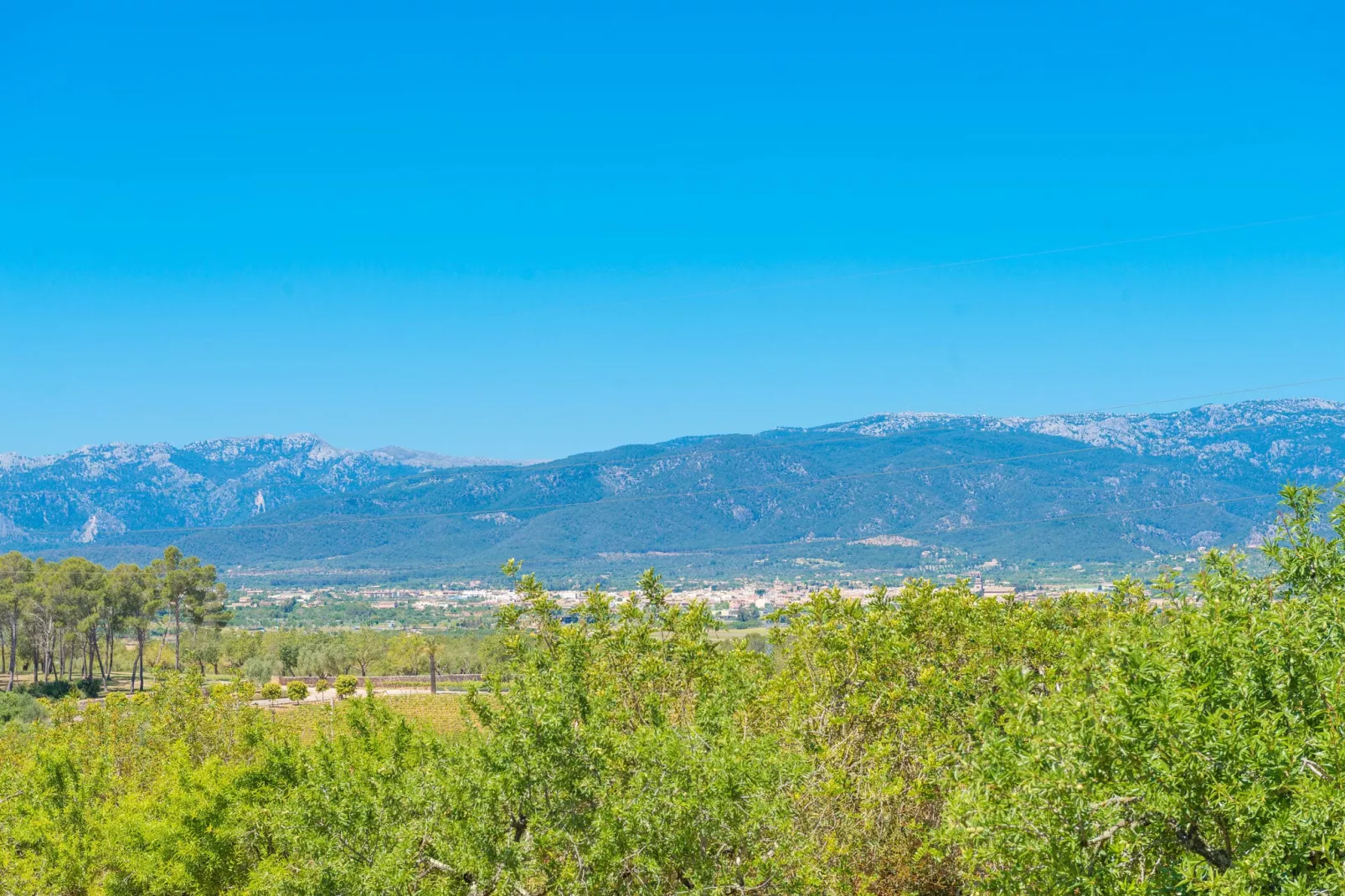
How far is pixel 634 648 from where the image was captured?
16.5 m

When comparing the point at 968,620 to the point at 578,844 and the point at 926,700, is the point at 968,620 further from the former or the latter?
the point at 578,844

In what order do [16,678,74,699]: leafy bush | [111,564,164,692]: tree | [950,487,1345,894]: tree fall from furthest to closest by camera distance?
[111,564,164,692]: tree → [16,678,74,699]: leafy bush → [950,487,1345,894]: tree

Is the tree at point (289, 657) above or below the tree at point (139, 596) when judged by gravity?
below

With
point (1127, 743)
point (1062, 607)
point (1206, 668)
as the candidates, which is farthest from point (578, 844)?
point (1062, 607)

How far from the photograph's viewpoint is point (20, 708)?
50438 millimetres

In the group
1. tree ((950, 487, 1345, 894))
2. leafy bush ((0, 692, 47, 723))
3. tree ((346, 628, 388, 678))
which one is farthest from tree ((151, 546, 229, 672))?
tree ((950, 487, 1345, 894))

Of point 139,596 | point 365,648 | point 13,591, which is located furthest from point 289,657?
point 13,591

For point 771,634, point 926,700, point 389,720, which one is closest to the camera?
point 926,700

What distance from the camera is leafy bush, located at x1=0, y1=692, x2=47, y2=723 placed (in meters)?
47.2

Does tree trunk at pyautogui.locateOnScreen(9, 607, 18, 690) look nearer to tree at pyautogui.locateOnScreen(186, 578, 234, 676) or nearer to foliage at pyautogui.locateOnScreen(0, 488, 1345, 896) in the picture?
tree at pyautogui.locateOnScreen(186, 578, 234, 676)

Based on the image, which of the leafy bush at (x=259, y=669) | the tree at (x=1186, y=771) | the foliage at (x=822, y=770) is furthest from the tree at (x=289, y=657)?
the tree at (x=1186, y=771)

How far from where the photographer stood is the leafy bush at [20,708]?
155ft

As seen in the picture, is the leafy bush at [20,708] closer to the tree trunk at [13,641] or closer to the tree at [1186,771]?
the tree trunk at [13,641]

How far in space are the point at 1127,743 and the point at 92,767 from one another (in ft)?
74.3
